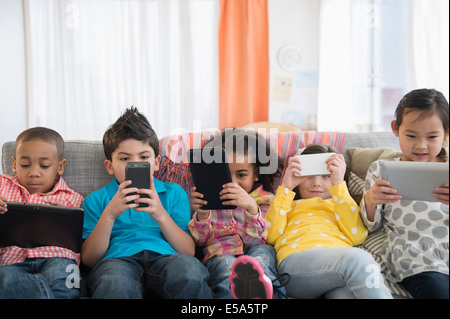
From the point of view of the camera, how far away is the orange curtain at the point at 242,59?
12.7ft

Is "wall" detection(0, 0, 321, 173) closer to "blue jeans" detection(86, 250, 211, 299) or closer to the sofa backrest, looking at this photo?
the sofa backrest

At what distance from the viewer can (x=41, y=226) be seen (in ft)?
3.94

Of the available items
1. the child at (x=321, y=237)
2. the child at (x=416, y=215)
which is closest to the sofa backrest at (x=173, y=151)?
the child at (x=321, y=237)

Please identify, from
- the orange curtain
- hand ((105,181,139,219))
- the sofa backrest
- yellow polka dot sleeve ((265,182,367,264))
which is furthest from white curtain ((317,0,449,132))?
hand ((105,181,139,219))

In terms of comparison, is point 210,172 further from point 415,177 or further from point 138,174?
point 415,177

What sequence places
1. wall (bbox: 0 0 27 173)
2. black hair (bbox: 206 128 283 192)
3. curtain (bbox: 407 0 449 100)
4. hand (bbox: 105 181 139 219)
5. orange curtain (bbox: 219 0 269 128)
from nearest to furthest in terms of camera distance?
hand (bbox: 105 181 139 219)
black hair (bbox: 206 128 283 192)
curtain (bbox: 407 0 449 100)
wall (bbox: 0 0 27 173)
orange curtain (bbox: 219 0 269 128)

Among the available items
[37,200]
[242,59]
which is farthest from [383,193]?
[242,59]

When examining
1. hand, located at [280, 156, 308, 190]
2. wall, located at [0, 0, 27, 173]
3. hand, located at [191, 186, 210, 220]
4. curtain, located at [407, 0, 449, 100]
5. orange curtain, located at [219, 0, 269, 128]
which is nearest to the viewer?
hand, located at [191, 186, 210, 220]

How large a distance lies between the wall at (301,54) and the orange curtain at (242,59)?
0.08 m

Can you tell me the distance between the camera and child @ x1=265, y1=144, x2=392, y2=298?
1152mm

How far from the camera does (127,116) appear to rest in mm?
1498

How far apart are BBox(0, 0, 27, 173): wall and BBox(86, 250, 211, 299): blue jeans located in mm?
2779
